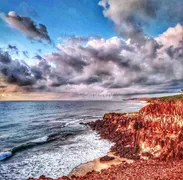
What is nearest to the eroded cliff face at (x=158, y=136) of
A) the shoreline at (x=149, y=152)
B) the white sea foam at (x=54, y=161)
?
the shoreline at (x=149, y=152)

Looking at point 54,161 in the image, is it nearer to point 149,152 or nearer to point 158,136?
point 149,152

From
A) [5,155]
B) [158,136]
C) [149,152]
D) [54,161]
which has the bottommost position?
[5,155]

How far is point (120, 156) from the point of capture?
33.9 meters

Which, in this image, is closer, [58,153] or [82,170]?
[82,170]

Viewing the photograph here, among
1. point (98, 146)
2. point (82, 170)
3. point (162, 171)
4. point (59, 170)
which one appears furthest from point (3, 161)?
point (162, 171)

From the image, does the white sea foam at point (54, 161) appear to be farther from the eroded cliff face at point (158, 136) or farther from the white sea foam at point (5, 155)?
the eroded cliff face at point (158, 136)

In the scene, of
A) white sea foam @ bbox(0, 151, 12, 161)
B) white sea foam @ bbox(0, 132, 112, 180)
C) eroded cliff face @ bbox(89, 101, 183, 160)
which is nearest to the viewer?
white sea foam @ bbox(0, 132, 112, 180)

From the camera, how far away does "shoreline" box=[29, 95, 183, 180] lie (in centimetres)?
2390

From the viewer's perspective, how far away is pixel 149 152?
108ft

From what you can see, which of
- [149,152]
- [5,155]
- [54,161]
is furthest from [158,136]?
[5,155]

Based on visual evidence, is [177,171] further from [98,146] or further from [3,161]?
[3,161]

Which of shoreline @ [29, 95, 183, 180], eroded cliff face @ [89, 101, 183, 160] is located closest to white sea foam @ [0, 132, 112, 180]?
shoreline @ [29, 95, 183, 180]

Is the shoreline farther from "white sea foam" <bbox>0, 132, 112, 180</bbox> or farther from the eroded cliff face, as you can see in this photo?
"white sea foam" <bbox>0, 132, 112, 180</bbox>

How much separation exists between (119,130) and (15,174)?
28378mm
